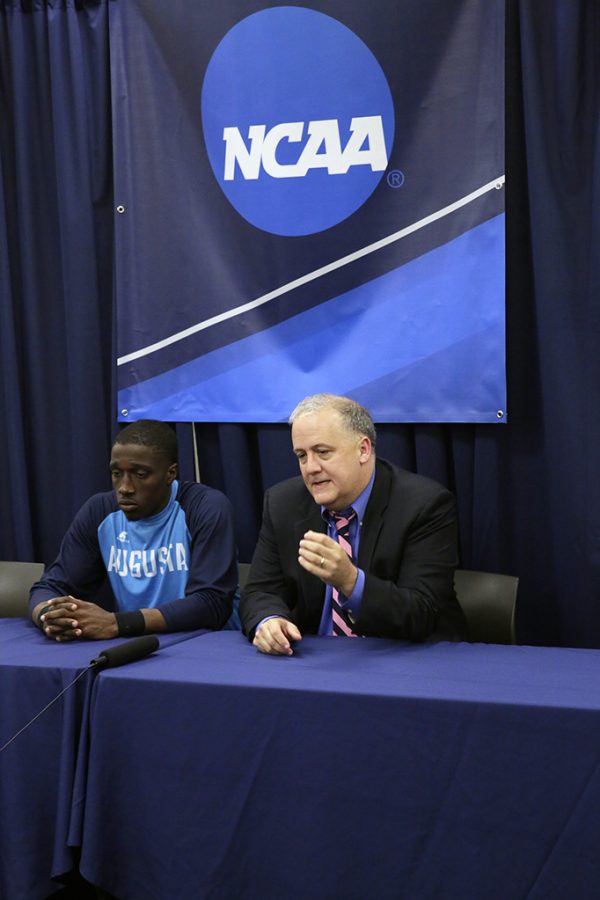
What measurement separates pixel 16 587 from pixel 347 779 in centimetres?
173

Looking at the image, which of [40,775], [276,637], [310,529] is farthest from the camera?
[310,529]

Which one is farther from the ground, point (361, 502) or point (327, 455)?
point (327, 455)

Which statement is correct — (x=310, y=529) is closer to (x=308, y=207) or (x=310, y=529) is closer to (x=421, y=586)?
(x=421, y=586)

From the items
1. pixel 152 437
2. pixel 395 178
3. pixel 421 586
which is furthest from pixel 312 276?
pixel 421 586

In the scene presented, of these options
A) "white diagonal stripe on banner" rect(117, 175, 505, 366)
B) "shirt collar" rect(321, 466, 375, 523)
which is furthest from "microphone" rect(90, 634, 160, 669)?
"white diagonal stripe on banner" rect(117, 175, 505, 366)

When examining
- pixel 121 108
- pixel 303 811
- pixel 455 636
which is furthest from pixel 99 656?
pixel 121 108

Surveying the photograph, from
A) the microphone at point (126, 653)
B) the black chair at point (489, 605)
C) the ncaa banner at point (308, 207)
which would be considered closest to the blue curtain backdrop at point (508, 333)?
the ncaa banner at point (308, 207)

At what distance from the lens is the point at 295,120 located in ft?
11.1

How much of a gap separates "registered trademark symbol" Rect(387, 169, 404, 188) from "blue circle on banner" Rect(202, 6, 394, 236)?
0.11 feet

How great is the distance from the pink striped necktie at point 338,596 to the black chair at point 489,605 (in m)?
0.36

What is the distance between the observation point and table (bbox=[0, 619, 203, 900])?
215 cm

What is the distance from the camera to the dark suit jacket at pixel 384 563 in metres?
2.46

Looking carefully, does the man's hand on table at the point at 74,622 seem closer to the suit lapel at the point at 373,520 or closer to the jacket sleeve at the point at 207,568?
the jacket sleeve at the point at 207,568

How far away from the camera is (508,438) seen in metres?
3.32
